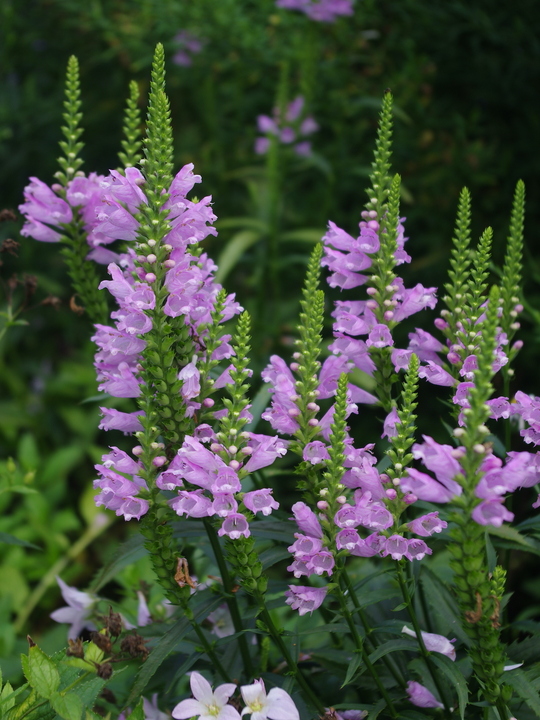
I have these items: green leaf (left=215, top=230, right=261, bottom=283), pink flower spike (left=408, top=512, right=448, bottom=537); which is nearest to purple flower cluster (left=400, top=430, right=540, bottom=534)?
pink flower spike (left=408, top=512, right=448, bottom=537)

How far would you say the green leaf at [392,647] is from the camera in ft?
5.26

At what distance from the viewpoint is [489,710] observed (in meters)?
1.71

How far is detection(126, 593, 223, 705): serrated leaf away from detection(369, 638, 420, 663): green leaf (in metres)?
0.37

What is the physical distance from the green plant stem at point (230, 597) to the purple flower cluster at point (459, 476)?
52 cm

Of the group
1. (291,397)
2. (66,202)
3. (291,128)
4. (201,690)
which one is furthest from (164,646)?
(291,128)

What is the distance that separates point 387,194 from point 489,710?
118 centimetres

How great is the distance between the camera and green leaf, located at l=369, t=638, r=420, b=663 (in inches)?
63.1

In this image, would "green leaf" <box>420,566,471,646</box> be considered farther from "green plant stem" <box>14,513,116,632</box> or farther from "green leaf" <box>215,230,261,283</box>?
"green leaf" <box>215,230,261,283</box>

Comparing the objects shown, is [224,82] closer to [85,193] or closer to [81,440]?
[81,440]

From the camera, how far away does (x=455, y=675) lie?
1604 mm

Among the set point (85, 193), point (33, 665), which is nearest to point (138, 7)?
point (85, 193)

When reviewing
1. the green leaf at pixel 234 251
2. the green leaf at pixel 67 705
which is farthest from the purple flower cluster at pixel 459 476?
the green leaf at pixel 234 251

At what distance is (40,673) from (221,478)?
1.71ft

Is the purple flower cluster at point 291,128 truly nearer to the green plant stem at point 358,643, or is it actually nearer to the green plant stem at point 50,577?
the green plant stem at point 50,577
